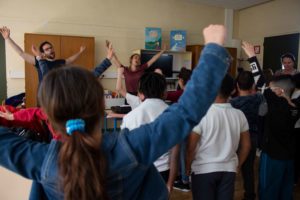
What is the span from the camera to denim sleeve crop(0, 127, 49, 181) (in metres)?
0.74

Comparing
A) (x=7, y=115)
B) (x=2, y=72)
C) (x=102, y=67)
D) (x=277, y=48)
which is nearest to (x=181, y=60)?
(x=277, y=48)

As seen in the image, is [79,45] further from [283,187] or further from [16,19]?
[283,187]

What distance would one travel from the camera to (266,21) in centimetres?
650

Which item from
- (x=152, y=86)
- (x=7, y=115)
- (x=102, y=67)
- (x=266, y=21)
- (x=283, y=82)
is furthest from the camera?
(x=266, y=21)

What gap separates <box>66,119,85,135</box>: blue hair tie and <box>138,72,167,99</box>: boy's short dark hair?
3.63 feet

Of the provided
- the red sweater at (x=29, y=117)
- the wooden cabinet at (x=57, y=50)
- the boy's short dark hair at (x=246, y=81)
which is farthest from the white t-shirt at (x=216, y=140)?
the wooden cabinet at (x=57, y=50)

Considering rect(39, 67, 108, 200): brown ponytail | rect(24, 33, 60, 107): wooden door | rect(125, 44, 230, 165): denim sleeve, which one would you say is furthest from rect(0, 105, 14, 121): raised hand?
rect(24, 33, 60, 107): wooden door

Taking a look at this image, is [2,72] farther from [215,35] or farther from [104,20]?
[215,35]

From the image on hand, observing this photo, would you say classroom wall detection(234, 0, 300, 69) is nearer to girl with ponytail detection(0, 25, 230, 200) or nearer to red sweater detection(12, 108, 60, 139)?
red sweater detection(12, 108, 60, 139)

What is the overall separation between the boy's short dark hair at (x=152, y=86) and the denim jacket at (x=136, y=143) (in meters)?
1.03

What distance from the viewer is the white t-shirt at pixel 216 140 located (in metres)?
1.71

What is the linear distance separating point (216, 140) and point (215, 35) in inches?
42.5

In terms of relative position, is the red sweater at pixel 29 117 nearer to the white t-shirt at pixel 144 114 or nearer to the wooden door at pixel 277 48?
the white t-shirt at pixel 144 114

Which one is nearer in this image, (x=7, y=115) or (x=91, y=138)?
(x=91, y=138)
